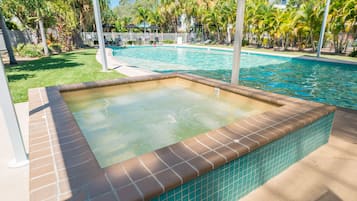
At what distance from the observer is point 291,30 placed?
15453 mm

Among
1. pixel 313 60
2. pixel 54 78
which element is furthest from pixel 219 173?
pixel 313 60

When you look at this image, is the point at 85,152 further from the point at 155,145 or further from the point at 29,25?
the point at 29,25

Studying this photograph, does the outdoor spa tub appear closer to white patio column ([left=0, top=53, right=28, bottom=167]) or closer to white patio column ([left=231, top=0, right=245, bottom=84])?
white patio column ([left=0, top=53, right=28, bottom=167])

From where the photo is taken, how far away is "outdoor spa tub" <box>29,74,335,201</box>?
1383 mm

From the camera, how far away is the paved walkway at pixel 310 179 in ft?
6.13

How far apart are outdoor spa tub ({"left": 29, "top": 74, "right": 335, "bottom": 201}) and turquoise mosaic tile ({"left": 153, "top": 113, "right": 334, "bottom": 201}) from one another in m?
0.01

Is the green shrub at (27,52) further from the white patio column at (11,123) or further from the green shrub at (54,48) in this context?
the white patio column at (11,123)

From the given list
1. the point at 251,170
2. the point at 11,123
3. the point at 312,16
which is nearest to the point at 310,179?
the point at 251,170

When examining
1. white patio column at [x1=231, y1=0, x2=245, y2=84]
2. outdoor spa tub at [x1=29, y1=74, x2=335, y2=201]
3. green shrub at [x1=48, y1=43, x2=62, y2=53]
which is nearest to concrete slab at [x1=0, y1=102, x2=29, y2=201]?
outdoor spa tub at [x1=29, y1=74, x2=335, y2=201]

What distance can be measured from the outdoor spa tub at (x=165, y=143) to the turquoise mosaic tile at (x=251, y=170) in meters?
0.01

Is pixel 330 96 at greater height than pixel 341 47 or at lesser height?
lesser

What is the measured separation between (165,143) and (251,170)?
4.89ft

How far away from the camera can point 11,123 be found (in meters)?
2.12

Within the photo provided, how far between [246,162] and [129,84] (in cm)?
399
